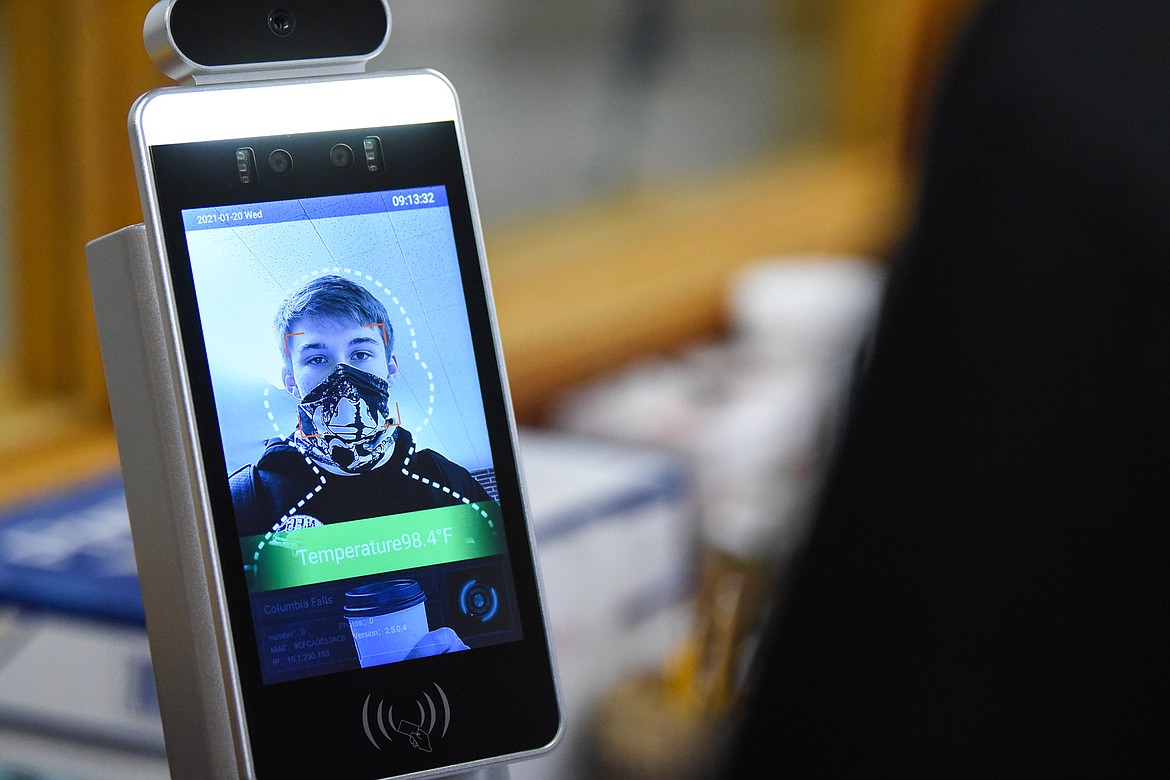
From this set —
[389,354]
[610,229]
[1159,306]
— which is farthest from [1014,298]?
[610,229]

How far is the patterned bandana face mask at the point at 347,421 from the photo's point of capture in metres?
0.30

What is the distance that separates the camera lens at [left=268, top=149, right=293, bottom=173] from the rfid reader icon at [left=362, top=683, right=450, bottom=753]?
139 mm

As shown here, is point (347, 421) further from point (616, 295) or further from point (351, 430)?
point (616, 295)

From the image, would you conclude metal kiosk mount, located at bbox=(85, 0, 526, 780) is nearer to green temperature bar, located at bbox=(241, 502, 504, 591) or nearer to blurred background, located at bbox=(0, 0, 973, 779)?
green temperature bar, located at bbox=(241, 502, 504, 591)

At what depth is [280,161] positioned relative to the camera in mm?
315

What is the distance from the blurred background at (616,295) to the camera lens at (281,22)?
16cm

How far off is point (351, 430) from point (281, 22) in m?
0.10

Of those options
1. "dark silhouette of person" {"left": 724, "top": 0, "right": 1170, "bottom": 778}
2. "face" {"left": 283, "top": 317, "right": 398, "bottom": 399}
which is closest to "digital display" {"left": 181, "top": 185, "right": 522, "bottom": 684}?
"face" {"left": 283, "top": 317, "right": 398, "bottom": 399}

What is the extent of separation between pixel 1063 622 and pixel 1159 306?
61 mm

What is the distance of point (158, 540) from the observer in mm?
284

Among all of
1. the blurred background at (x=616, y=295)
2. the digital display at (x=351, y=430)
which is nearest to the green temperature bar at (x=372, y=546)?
the digital display at (x=351, y=430)

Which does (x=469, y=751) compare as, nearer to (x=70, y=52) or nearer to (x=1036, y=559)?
(x=1036, y=559)

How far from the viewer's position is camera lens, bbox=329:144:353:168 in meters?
0.32

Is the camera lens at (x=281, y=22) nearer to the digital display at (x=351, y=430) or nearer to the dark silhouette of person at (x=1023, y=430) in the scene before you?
the digital display at (x=351, y=430)
